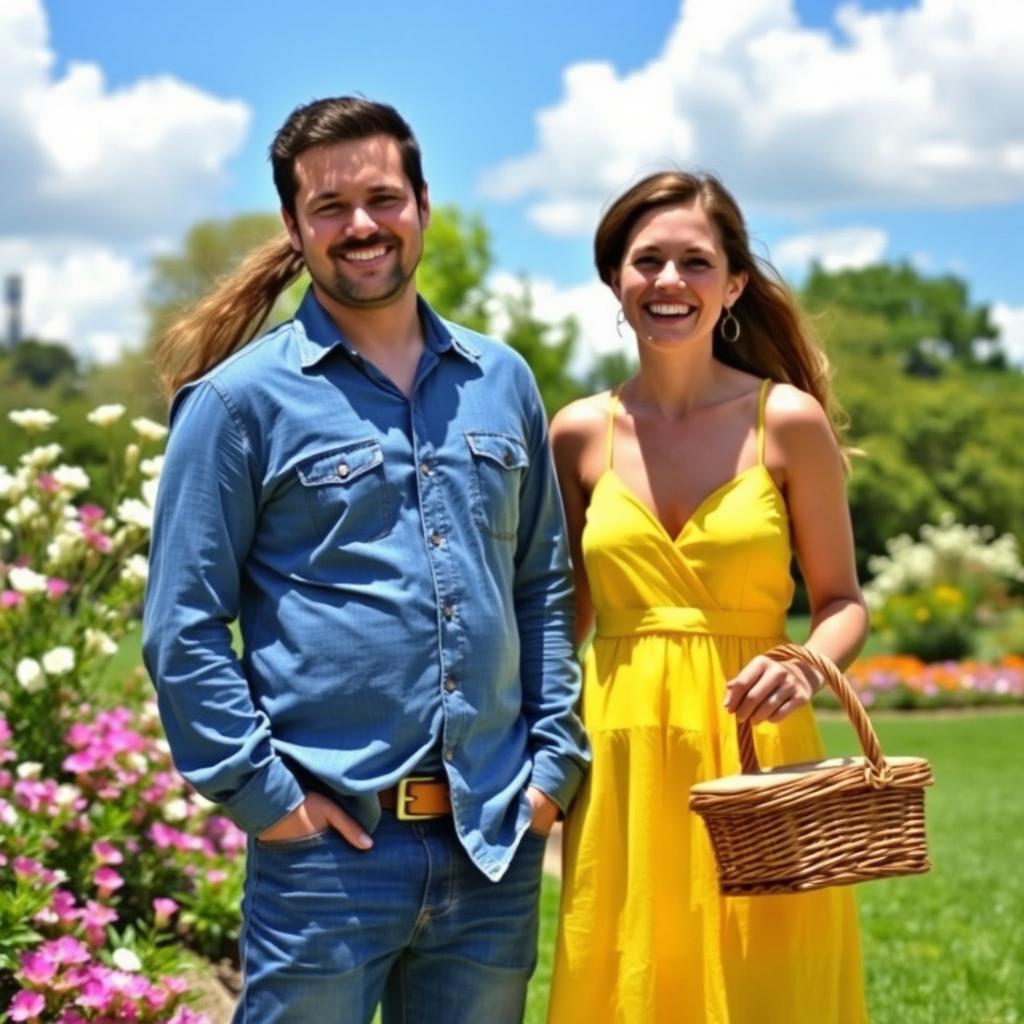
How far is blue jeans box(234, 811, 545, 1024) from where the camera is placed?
2934 millimetres

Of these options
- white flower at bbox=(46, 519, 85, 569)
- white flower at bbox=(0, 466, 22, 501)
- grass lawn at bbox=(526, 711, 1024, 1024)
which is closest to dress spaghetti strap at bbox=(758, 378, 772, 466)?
grass lawn at bbox=(526, 711, 1024, 1024)

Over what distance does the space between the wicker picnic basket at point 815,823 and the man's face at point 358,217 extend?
1.10 m

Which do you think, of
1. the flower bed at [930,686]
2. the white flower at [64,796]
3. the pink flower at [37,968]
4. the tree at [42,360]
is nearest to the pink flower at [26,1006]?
the pink flower at [37,968]

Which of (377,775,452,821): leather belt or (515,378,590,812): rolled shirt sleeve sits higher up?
(515,378,590,812): rolled shirt sleeve

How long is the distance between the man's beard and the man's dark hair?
16 centimetres

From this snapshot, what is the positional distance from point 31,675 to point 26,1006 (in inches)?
55.8

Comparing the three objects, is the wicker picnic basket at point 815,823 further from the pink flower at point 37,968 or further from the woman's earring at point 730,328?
the pink flower at point 37,968

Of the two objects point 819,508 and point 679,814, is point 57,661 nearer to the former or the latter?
point 679,814

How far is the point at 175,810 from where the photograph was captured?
18.2 ft

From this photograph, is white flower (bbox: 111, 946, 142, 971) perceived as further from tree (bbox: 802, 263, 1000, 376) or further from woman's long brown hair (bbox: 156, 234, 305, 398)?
tree (bbox: 802, 263, 1000, 376)

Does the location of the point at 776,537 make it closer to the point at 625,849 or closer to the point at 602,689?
the point at 602,689

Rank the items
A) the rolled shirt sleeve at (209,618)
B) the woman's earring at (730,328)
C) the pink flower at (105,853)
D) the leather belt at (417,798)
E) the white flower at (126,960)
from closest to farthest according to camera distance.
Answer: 1. the rolled shirt sleeve at (209,618)
2. the leather belt at (417,798)
3. the woman's earring at (730,328)
4. the white flower at (126,960)
5. the pink flower at (105,853)

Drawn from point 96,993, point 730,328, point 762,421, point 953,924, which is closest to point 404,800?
point 762,421

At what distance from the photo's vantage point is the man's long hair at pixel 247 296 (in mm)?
3131
